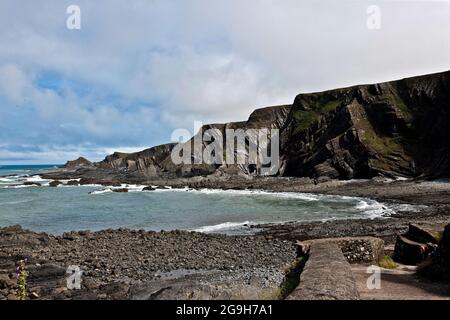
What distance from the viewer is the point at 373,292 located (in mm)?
9594

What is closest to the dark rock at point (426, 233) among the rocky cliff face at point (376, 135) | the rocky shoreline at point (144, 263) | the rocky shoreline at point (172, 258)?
the rocky shoreline at point (172, 258)

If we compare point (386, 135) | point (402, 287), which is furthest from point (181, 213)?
point (386, 135)

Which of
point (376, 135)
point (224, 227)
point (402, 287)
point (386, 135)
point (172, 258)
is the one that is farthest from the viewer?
point (376, 135)

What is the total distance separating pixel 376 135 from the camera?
81438 millimetres

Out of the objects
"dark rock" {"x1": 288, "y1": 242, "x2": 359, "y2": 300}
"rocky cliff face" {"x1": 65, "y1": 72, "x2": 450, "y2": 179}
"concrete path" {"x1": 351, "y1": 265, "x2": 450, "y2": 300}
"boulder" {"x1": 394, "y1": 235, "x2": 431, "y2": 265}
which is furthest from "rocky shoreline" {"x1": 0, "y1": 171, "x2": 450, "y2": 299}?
"rocky cliff face" {"x1": 65, "y1": 72, "x2": 450, "y2": 179}

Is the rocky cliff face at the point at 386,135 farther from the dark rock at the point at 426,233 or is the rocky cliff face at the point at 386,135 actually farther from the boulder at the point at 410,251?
the boulder at the point at 410,251

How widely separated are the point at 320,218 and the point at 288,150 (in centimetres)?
6855

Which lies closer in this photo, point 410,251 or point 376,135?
point 410,251

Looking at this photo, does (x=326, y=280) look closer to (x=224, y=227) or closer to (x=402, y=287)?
(x=402, y=287)

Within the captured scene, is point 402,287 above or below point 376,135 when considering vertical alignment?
below

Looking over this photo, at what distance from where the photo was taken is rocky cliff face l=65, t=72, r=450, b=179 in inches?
2864

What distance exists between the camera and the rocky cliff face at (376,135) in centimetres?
7275

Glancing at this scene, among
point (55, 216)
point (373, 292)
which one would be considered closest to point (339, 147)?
point (55, 216)

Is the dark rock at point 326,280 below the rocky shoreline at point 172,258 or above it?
above
